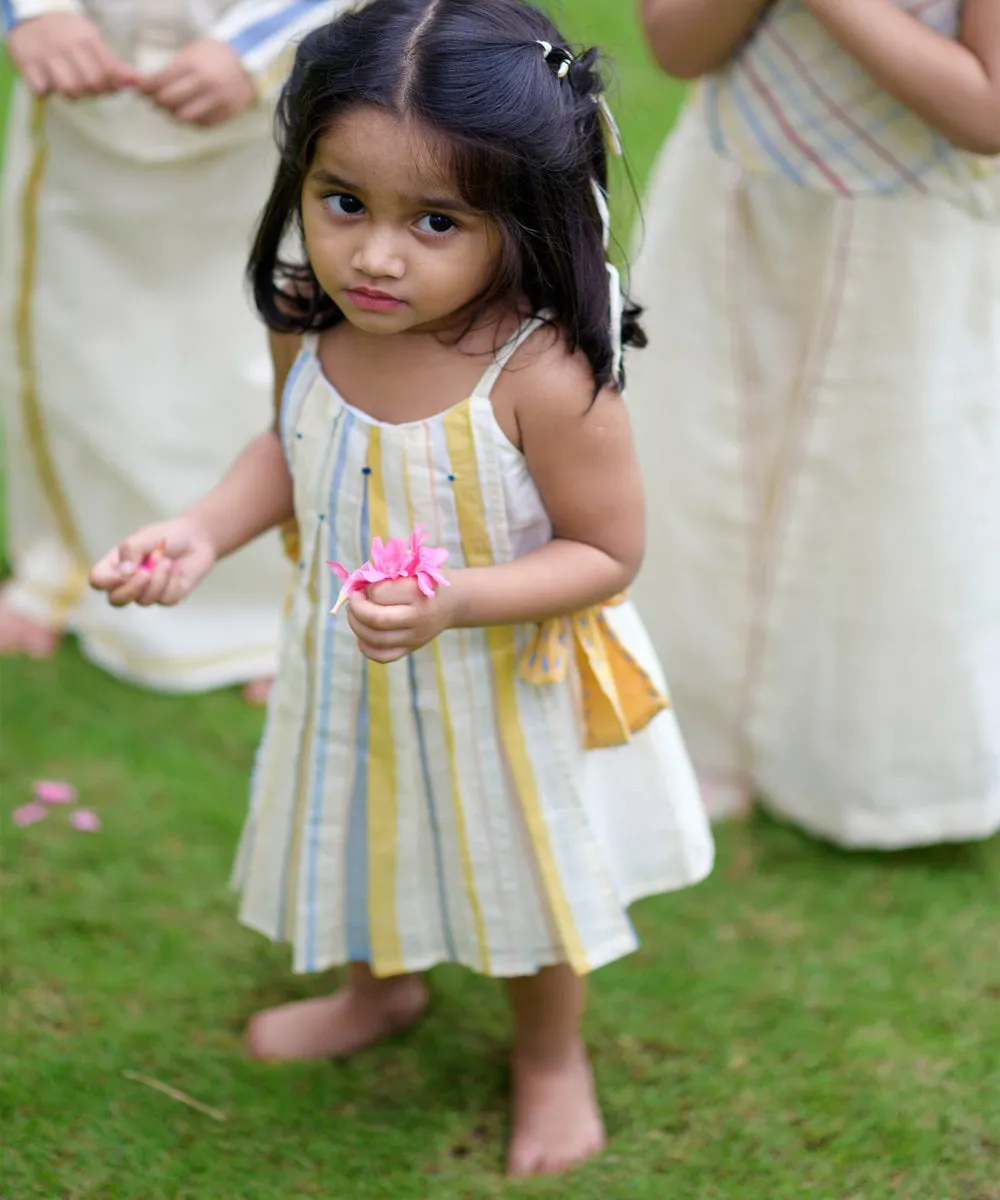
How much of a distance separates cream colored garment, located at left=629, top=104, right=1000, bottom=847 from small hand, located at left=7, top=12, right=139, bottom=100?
0.80 meters

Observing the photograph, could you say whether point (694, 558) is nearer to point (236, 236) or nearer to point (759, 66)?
point (759, 66)

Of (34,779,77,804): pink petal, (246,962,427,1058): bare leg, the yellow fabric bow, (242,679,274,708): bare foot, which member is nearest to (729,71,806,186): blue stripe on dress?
the yellow fabric bow

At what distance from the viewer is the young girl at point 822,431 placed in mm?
1929

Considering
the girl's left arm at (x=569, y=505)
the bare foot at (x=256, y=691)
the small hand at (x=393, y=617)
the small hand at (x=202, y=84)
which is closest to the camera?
the small hand at (x=393, y=617)

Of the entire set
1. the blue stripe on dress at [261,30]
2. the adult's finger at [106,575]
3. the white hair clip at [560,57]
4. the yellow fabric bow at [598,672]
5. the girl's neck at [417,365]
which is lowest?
the yellow fabric bow at [598,672]

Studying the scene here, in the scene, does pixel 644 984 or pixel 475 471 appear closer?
pixel 475 471

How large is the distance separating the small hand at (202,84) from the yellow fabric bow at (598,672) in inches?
41.6

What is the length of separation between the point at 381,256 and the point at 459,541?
30 centimetres

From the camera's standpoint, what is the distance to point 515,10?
1.41 m

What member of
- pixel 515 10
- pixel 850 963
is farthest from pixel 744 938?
Result: pixel 515 10

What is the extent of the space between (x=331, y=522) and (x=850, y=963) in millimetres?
1067

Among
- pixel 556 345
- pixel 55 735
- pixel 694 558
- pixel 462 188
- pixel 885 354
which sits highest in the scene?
pixel 462 188

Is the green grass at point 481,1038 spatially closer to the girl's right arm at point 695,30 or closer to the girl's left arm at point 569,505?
the girl's right arm at point 695,30

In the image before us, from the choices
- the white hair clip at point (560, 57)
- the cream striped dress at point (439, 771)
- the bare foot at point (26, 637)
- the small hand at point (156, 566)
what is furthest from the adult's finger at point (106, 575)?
the bare foot at point (26, 637)
